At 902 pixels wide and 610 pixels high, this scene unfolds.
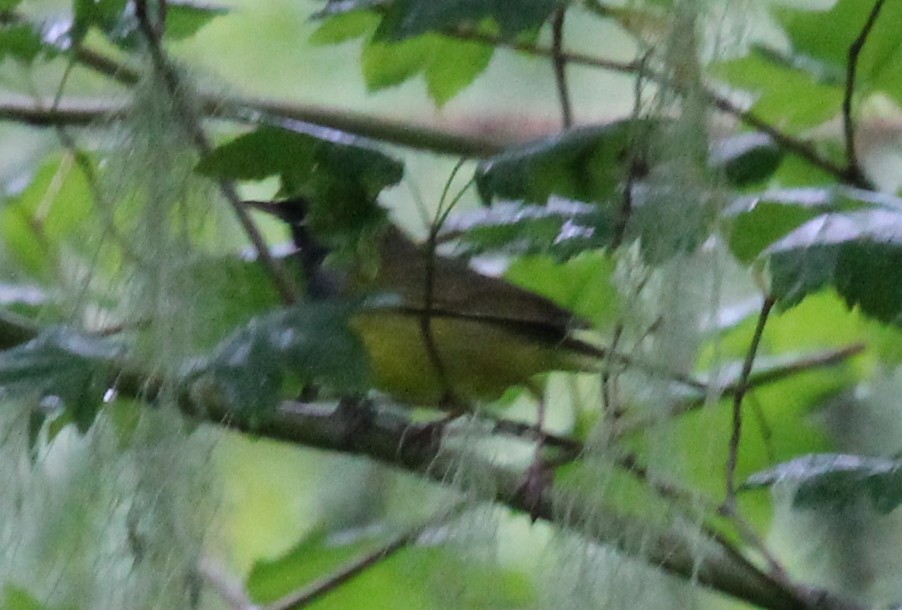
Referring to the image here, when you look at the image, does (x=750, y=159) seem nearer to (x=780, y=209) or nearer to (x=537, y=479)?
(x=780, y=209)

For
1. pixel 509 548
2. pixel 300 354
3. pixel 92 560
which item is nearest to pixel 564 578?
pixel 300 354

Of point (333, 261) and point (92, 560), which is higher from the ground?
point (333, 261)

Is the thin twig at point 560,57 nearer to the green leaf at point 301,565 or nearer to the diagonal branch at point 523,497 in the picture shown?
the diagonal branch at point 523,497

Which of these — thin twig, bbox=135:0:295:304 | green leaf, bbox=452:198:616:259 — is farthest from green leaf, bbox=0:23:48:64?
green leaf, bbox=452:198:616:259

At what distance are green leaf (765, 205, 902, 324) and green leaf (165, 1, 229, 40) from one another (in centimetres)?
56

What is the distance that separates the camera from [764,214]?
0.93 meters

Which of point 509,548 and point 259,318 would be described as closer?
point 259,318

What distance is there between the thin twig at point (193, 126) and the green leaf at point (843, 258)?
43cm

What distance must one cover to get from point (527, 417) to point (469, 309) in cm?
39

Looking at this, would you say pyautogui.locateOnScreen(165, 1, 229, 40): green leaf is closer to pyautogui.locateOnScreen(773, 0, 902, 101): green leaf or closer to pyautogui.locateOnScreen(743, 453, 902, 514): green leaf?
pyautogui.locateOnScreen(773, 0, 902, 101): green leaf

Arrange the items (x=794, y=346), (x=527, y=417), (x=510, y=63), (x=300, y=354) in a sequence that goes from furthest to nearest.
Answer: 1. (x=510, y=63)
2. (x=527, y=417)
3. (x=794, y=346)
4. (x=300, y=354)

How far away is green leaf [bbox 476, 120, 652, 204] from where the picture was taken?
863mm

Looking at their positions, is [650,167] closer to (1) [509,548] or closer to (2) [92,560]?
(2) [92,560]

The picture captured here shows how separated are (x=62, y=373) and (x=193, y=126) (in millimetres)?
224
